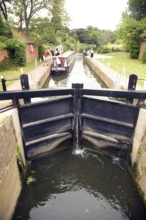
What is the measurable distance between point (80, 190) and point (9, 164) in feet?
6.47

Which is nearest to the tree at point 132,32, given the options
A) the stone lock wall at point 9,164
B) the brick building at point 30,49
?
the brick building at point 30,49

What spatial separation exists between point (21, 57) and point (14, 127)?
12.9 m

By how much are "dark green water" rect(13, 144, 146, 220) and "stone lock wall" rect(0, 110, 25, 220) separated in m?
0.43

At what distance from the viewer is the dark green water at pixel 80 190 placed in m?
3.70

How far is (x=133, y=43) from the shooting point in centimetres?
2156

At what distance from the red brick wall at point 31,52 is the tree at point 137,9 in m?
14.1

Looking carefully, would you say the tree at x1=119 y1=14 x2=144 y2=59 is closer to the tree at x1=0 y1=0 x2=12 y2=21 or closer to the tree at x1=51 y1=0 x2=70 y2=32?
the tree at x1=51 y1=0 x2=70 y2=32

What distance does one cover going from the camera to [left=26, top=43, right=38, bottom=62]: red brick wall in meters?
19.0

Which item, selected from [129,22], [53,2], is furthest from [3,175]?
[53,2]

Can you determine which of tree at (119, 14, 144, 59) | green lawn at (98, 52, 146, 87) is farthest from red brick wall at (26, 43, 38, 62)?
tree at (119, 14, 144, 59)

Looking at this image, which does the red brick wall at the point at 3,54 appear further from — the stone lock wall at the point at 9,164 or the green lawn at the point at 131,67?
the stone lock wall at the point at 9,164

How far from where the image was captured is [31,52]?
2058 centimetres

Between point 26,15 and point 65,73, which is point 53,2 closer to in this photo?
point 26,15

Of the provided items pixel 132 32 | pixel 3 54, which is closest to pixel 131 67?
pixel 132 32
